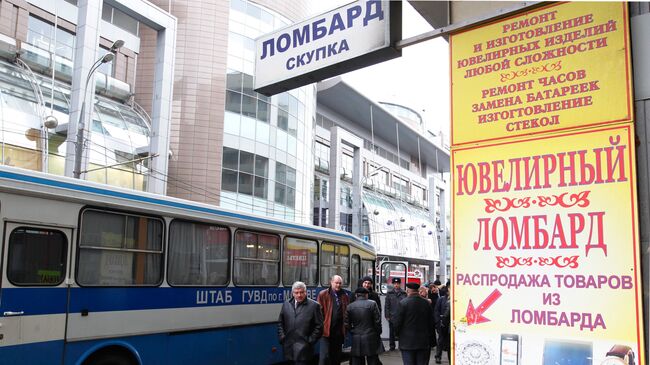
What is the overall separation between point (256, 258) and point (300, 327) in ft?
8.56

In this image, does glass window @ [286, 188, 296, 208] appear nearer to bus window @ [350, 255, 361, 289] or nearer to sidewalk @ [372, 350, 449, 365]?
bus window @ [350, 255, 361, 289]

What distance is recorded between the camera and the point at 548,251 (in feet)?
12.7

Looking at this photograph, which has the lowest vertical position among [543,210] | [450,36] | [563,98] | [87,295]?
[87,295]

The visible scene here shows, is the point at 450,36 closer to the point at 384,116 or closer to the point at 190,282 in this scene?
the point at 190,282

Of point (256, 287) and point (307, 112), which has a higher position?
point (307, 112)

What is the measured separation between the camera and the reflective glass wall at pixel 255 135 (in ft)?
106

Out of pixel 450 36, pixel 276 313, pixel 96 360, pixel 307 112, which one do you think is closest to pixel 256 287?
pixel 276 313

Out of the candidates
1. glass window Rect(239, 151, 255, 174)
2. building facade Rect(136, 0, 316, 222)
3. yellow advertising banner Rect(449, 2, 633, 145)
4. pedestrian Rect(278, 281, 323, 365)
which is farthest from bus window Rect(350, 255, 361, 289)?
glass window Rect(239, 151, 255, 174)

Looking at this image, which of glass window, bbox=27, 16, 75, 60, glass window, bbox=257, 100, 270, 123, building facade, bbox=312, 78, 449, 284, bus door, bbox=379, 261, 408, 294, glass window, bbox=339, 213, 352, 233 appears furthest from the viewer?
glass window, bbox=339, 213, 352, 233

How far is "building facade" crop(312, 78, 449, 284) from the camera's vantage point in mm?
47856

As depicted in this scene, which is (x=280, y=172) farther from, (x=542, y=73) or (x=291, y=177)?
(x=542, y=73)

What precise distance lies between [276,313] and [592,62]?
8.07 meters

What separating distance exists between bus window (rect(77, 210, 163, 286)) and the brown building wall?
73.6ft

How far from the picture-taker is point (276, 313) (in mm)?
10773
